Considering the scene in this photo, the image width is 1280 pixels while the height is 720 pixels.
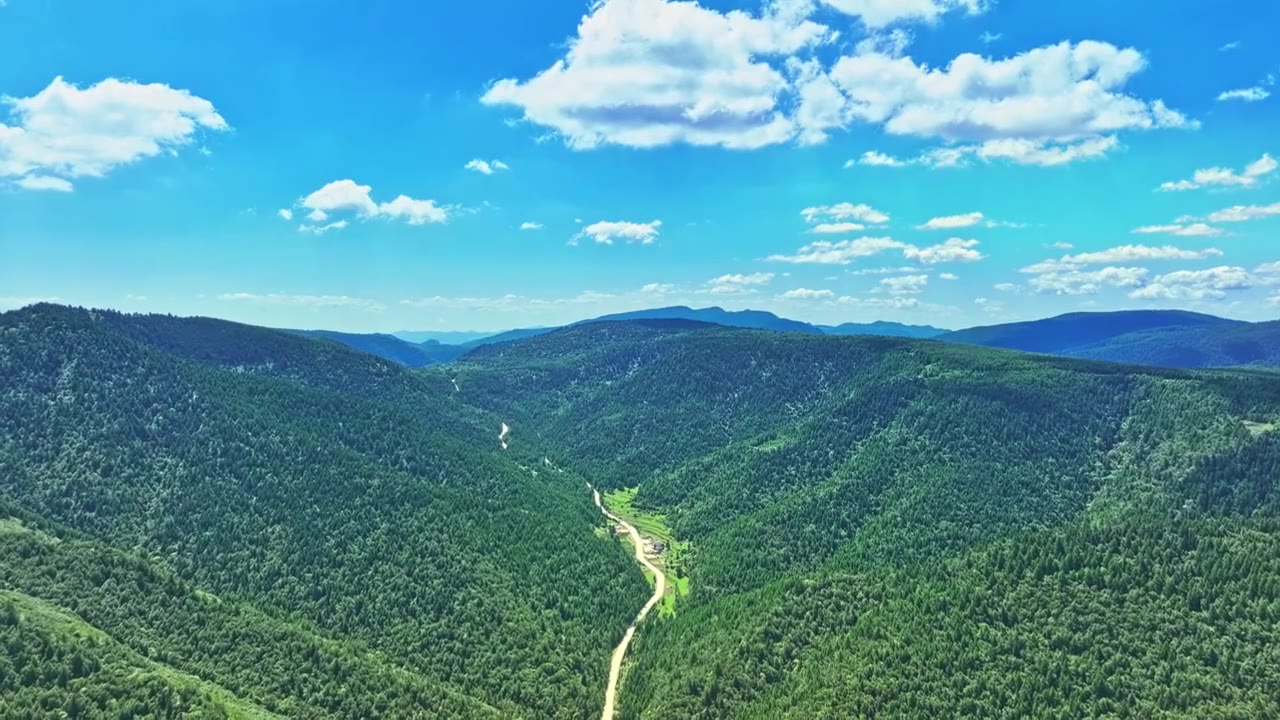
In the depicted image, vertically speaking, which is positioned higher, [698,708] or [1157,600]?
[1157,600]

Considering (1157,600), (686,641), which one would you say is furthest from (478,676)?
(1157,600)

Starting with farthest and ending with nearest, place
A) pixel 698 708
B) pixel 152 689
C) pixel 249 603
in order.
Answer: pixel 249 603 < pixel 698 708 < pixel 152 689

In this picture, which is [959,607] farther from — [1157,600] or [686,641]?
[686,641]

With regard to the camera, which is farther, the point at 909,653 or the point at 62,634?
the point at 909,653

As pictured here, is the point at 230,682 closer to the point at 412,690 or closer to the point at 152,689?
the point at 152,689

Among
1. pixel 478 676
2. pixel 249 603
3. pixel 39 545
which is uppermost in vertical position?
pixel 39 545

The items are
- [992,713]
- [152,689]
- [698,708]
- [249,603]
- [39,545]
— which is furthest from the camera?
[249,603]

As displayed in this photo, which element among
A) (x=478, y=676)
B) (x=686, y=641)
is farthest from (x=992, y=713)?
(x=478, y=676)

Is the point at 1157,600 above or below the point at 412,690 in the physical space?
above

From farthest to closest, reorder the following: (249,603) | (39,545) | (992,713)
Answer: (249,603), (39,545), (992,713)
